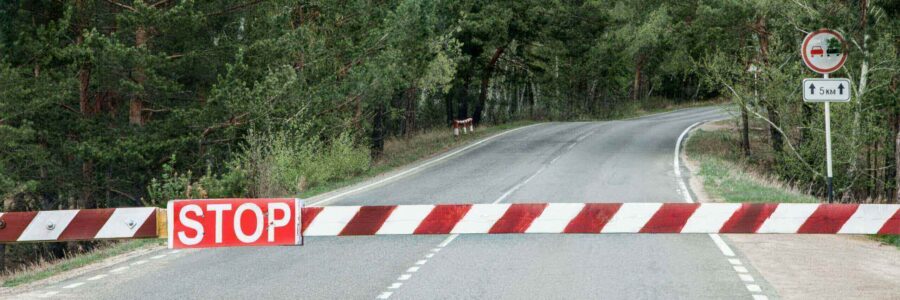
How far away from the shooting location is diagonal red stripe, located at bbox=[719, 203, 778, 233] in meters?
7.39

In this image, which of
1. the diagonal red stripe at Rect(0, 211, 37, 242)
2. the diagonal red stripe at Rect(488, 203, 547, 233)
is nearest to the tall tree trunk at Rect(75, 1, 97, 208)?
the diagonal red stripe at Rect(0, 211, 37, 242)

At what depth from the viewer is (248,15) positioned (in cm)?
2491

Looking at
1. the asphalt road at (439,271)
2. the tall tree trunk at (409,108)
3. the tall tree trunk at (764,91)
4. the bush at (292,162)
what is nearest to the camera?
the asphalt road at (439,271)

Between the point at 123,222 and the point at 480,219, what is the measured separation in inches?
110

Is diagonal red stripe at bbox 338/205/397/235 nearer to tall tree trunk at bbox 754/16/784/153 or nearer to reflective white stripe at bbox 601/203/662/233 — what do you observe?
reflective white stripe at bbox 601/203/662/233

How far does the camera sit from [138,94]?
2275 centimetres

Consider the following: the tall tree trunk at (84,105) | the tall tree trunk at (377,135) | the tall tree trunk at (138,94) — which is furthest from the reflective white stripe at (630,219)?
the tall tree trunk at (377,135)

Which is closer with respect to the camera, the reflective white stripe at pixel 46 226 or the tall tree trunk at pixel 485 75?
the reflective white stripe at pixel 46 226

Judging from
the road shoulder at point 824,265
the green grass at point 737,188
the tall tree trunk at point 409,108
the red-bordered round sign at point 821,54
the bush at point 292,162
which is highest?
the tall tree trunk at point 409,108

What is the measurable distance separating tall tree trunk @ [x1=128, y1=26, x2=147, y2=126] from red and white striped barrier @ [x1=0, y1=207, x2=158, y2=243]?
15.0 m

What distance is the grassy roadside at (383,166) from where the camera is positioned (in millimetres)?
11117

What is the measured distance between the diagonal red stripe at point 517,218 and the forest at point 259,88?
914 centimetres

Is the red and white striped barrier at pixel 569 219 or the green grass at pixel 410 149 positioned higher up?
the green grass at pixel 410 149

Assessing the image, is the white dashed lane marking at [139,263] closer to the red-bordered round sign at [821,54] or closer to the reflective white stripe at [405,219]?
the reflective white stripe at [405,219]
